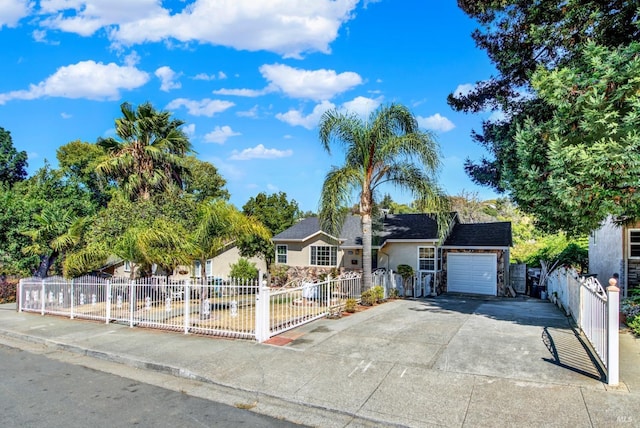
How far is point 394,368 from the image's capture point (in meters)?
6.66

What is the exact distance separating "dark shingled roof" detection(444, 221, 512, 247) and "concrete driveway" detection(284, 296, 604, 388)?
604 centimetres

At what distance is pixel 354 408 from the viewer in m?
5.29

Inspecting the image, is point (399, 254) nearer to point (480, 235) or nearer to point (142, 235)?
point (480, 235)

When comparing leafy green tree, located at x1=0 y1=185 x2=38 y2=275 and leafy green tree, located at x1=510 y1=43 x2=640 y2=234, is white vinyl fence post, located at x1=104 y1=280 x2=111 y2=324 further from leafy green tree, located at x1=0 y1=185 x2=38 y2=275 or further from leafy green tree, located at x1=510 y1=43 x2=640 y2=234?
leafy green tree, located at x1=510 y1=43 x2=640 y2=234

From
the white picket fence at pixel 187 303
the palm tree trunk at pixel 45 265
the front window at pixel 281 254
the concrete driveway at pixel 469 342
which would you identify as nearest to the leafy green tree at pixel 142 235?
the white picket fence at pixel 187 303

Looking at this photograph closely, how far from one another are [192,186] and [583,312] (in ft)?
117

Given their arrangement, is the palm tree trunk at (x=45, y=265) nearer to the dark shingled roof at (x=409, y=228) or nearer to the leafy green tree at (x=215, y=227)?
the leafy green tree at (x=215, y=227)

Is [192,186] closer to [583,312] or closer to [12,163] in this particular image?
[12,163]

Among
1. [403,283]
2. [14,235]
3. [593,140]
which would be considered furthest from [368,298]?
[14,235]

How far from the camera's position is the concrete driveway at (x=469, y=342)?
6.39 meters

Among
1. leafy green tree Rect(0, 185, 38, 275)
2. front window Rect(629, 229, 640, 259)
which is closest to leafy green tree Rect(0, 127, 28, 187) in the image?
leafy green tree Rect(0, 185, 38, 275)

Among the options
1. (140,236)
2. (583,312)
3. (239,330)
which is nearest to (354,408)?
(239,330)

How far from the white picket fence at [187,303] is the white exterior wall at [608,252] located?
8373mm

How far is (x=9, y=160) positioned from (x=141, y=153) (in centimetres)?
2356
